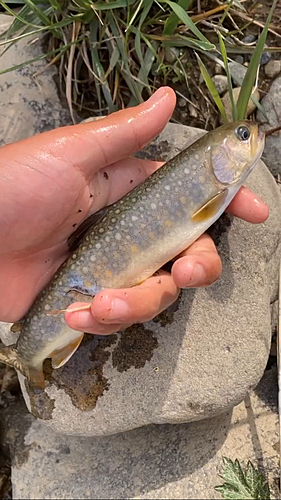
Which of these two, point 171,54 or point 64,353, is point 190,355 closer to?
point 64,353

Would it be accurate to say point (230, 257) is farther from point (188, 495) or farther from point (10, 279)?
point (188, 495)

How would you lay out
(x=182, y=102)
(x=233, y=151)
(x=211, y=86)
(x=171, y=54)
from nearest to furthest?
(x=233, y=151), (x=211, y=86), (x=171, y=54), (x=182, y=102)

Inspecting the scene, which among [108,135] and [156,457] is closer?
[108,135]

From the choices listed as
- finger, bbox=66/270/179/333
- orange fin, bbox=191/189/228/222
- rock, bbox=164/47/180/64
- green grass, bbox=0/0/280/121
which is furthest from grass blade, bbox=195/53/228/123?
finger, bbox=66/270/179/333

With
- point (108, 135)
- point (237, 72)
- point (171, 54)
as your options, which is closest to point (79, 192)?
point (108, 135)

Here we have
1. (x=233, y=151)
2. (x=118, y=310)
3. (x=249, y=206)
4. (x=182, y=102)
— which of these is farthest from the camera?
(x=182, y=102)

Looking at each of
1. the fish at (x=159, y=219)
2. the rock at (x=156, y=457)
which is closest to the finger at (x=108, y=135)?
the fish at (x=159, y=219)

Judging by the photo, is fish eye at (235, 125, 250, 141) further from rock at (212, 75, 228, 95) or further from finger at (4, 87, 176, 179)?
rock at (212, 75, 228, 95)
